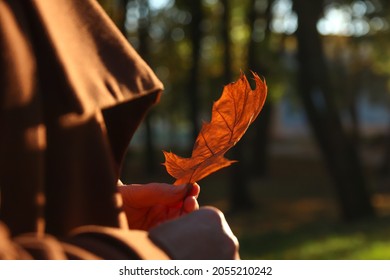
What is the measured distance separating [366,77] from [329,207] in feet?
43.6

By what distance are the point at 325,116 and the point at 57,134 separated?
13.9 metres

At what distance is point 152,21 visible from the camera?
2681 centimetres

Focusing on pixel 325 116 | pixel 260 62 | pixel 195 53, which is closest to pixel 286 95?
pixel 195 53

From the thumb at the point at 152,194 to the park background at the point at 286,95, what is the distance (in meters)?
8.38

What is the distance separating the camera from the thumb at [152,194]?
1559 mm

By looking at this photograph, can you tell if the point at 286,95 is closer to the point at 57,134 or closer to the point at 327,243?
the point at 327,243

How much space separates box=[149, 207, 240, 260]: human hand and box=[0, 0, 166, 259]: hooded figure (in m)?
0.04

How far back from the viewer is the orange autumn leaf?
1547 millimetres

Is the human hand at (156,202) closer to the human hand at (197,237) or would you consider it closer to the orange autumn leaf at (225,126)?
the orange autumn leaf at (225,126)

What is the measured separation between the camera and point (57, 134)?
125 centimetres

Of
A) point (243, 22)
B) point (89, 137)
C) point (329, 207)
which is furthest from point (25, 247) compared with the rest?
point (243, 22)

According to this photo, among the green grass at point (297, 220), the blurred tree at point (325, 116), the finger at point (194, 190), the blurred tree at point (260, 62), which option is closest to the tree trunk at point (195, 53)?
the blurred tree at point (260, 62)

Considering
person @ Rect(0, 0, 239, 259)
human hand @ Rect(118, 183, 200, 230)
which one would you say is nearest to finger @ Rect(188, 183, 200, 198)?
human hand @ Rect(118, 183, 200, 230)
